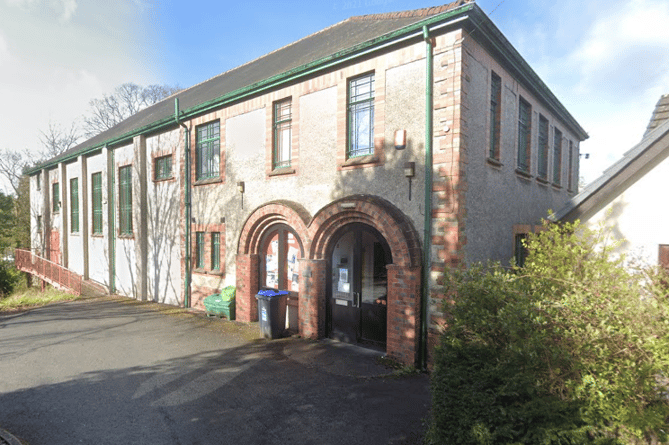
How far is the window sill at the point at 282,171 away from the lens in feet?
29.8

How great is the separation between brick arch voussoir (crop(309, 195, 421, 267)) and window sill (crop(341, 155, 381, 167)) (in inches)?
29.3

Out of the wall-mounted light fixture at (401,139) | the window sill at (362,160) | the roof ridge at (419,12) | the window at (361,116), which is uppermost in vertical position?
the roof ridge at (419,12)

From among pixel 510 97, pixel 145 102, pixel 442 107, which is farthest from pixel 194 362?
pixel 145 102

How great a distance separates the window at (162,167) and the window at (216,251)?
3351 mm

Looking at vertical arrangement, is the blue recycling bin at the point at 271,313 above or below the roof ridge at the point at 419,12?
below

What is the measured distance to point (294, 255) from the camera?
960 centimetres

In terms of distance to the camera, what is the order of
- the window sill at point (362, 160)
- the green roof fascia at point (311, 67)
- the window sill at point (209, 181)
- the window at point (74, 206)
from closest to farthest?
A: the green roof fascia at point (311, 67) → the window sill at point (362, 160) → the window sill at point (209, 181) → the window at point (74, 206)

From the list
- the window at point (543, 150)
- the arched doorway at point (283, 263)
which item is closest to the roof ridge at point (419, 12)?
the window at point (543, 150)

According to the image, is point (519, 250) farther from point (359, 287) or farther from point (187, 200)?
point (187, 200)

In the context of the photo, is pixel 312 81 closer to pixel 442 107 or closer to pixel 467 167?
pixel 442 107

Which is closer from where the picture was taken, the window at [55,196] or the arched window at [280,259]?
the arched window at [280,259]

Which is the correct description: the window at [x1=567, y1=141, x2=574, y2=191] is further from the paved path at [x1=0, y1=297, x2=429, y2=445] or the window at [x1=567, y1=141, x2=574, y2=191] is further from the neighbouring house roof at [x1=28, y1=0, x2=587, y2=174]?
the paved path at [x1=0, y1=297, x2=429, y2=445]

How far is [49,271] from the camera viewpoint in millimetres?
18516

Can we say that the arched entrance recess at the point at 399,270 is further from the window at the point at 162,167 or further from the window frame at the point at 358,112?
the window at the point at 162,167
